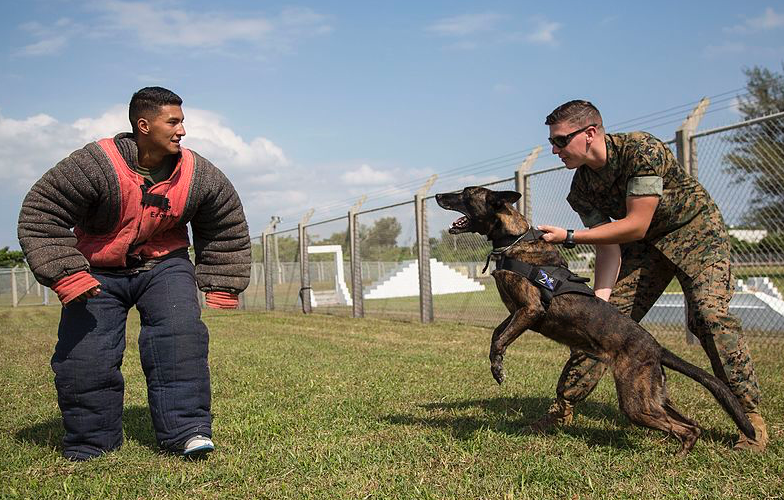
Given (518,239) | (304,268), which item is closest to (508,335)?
(518,239)

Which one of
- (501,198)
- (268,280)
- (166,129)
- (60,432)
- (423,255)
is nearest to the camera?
(166,129)

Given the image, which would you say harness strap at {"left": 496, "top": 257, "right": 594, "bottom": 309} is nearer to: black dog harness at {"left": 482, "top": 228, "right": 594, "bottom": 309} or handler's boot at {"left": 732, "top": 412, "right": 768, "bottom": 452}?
black dog harness at {"left": 482, "top": 228, "right": 594, "bottom": 309}

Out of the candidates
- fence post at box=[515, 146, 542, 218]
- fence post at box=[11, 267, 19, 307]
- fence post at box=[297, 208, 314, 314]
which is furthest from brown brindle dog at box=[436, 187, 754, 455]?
fence post at box=[11, 267, 19, 307]

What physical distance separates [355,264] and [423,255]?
9.73 ft

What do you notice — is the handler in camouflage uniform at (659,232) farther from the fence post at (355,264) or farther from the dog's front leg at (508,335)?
the fence post at (355,264)

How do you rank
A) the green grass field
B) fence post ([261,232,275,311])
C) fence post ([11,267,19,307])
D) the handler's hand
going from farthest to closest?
fence post ([11,267,19,307]), fence post ([261,232,275,311]), the handler's hand, the green grass field

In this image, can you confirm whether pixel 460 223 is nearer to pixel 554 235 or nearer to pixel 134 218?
pixel 554 235

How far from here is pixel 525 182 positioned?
10.2 m

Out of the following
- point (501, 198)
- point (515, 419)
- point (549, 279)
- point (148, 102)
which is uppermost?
point (148, 102)

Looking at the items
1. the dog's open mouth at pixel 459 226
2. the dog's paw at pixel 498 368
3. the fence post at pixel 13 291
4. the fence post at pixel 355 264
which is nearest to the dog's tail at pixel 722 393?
the dog's paw at pixel 498 368

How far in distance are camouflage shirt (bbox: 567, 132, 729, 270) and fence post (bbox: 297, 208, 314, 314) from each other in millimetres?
14543

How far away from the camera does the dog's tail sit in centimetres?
349

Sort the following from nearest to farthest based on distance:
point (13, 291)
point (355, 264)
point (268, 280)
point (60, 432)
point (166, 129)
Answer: point (166, 129) → point (60, 432) → point (355, 264) → point (268, 280) → point (13, 291)

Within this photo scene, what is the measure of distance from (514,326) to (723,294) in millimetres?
1090
